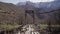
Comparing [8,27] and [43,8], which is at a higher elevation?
[43,8]

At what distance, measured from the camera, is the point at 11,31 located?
247 centimetres

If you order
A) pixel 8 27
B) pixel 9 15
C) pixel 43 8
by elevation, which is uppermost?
pixel 43 8

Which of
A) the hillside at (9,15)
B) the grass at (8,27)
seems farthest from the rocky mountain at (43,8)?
the grass at (8,27)

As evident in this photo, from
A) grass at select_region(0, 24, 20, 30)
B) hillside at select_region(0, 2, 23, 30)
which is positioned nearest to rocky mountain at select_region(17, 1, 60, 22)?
hillside at select_region(0, 2, 23, 30)

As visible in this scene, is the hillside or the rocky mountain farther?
the rocky mountain

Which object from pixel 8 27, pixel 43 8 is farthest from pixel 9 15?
pixel 43 8

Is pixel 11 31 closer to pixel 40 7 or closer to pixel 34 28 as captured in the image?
pixel 34 28

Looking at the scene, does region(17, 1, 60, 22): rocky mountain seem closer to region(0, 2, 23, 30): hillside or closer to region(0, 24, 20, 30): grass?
region(0, 2, 23, 30): hillside

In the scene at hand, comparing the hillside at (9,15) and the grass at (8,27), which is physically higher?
the hillside at (9,15)

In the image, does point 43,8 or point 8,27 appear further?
point 43,8

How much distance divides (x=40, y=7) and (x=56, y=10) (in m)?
0.35

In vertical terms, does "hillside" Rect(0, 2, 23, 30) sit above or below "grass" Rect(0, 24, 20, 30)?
above

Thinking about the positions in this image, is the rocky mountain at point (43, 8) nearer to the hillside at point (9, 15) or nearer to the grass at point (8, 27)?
the hillside at point (9, 15)

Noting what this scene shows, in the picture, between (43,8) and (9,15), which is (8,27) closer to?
(9,15)
